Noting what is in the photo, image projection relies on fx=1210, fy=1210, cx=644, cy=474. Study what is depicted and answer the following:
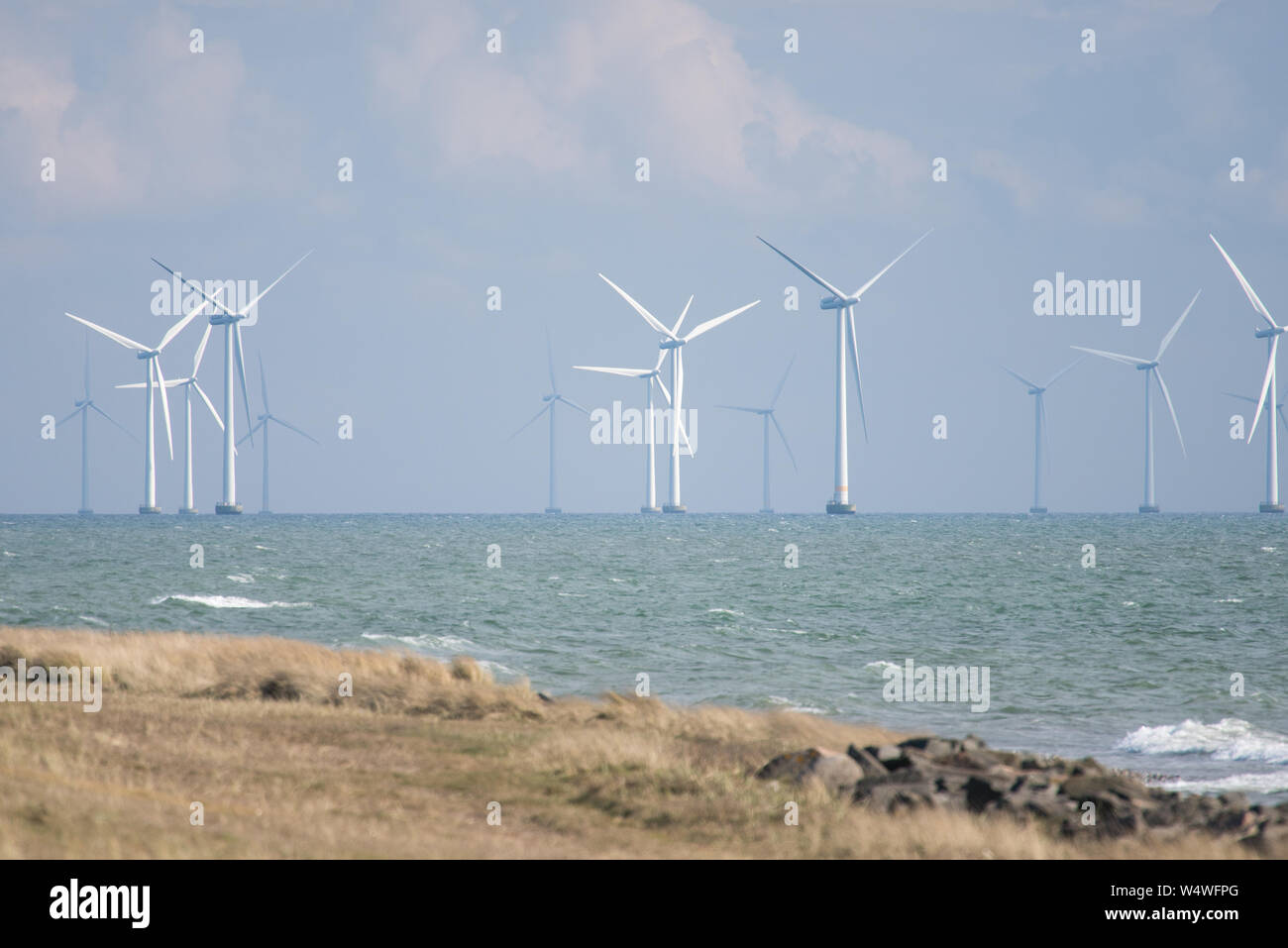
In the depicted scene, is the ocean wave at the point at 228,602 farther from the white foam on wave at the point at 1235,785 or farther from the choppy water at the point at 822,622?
the white foam on wave at the point at 1235,785

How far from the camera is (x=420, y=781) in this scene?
16.4m

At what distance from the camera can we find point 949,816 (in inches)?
550

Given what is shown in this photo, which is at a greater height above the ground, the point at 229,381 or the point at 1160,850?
the point at 229,381

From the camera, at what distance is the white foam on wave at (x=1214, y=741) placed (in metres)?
24.5

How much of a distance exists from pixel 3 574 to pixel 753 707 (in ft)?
195

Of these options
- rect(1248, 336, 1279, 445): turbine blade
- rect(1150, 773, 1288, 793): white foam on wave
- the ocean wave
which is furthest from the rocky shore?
rect(1248, 336, 1279, 445): turbine blade

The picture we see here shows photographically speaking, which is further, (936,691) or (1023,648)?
(1023,648)

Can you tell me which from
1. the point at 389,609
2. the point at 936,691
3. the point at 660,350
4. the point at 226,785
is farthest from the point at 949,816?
the point at 660,350

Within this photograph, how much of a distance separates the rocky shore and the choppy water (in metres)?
5.79

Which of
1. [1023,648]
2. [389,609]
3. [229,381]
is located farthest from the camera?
[229,381]

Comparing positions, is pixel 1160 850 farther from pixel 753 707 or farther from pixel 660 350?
pixel 660 350

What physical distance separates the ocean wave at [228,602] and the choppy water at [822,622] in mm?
205

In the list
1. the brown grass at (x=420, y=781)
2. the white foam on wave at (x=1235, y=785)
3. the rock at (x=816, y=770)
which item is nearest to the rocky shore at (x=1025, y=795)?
the rock at (x=816, y=770)
